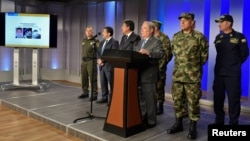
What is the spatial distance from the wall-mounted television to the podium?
11.1 ft

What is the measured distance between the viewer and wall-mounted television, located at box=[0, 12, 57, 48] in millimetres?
6133

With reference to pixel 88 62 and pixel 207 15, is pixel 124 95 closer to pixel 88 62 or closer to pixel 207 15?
pixel 88 62

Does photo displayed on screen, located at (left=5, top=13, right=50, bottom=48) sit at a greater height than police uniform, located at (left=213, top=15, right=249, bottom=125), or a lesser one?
greater

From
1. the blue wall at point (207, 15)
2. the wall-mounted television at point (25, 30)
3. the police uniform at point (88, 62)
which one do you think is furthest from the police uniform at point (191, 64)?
the wall-mounted television at point (25, 30)

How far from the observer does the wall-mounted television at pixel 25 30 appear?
6.13 meters

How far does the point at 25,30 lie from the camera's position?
20.2ft

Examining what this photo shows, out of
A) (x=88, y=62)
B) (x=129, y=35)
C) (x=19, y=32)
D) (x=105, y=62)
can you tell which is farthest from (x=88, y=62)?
(x=19, y=32)

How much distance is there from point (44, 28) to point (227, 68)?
4331mm

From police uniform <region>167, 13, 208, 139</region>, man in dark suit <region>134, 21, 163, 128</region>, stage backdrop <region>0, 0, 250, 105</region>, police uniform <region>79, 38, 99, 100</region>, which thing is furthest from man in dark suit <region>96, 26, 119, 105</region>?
police uniform <region>167, 13, 208, 139</region>

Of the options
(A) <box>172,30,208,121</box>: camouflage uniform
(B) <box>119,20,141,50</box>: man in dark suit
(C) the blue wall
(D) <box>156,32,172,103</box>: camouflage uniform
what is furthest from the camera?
(C) the blue wall

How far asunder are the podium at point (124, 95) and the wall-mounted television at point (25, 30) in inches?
133

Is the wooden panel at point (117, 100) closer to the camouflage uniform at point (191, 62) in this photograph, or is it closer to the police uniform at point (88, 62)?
the camouflage uniform at point (191, 62)

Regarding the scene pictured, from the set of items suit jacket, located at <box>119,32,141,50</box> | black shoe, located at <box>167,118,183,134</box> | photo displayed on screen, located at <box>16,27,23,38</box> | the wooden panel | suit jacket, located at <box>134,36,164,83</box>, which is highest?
photo displayed on screen, located at <box>16,27,23,38</box>

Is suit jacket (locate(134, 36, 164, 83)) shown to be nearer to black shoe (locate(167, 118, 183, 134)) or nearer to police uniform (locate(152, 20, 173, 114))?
black shoe (locate(167, 118, 183, 134))
